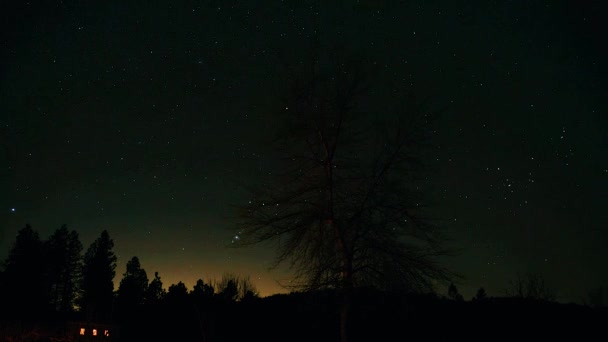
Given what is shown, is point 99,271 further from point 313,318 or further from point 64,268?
point 313,318

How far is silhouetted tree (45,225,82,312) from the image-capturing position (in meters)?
49.3

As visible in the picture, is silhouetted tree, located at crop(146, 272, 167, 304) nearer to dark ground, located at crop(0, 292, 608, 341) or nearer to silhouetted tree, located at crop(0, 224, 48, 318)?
silhouetted tree, located at crop(0, 224, 48, 318)

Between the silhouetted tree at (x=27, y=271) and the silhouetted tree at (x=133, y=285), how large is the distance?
7.99m

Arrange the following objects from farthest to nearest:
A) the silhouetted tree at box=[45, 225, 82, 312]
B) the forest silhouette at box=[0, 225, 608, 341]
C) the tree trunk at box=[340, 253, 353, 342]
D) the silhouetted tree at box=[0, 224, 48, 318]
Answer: the silhouetted tree at box=[45, 225, 82, 312] → the silhouetted tree at box=[0, 224, 48, 318] → the forest silhouette at box=[0, 225, 608, 341] → the tree trunk at box=[340, 253, 353, 342]

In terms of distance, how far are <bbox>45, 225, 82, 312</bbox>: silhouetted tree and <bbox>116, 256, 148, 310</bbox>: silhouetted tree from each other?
4519 millimetres

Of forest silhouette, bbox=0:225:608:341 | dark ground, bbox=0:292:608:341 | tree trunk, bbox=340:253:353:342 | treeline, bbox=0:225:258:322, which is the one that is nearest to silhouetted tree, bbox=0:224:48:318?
treeline, bbox=0:225:258:322

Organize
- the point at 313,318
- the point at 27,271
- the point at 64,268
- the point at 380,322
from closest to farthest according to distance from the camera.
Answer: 1. the point at 380,322
2. the point at 313,318
3. the point at 27,271
4. the point at 64,268

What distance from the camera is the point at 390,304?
12.8m

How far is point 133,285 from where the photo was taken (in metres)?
53.4

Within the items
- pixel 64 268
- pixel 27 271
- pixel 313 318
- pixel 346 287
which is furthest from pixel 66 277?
pixel 346 287

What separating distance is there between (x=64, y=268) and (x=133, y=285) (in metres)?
7.03

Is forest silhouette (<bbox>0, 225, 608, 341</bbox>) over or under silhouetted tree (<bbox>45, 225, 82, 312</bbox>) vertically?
under

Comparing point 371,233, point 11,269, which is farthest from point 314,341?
point 11,269

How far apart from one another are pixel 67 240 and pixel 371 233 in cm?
4723
